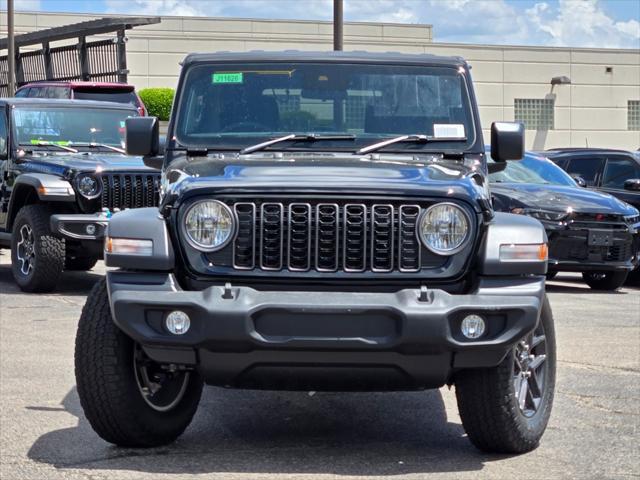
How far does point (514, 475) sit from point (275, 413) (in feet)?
5.81

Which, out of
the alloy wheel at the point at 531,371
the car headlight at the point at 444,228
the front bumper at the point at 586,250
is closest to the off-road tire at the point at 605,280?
the front bumper at the point at 586,250

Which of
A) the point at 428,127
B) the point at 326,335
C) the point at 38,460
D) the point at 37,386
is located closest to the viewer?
the point at 326,335

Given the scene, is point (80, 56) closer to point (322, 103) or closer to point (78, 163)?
point (78, 163)

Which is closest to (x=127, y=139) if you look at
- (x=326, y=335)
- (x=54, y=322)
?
(x=326, y=335)

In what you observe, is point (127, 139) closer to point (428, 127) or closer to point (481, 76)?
point (428, 127)

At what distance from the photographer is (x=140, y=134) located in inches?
282

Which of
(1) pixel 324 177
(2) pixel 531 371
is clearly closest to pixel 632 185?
(2) pixel 531 371

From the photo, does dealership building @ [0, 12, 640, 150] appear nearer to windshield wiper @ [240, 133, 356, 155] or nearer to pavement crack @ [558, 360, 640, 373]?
pavement crack @ [558, 360, 640, 373]

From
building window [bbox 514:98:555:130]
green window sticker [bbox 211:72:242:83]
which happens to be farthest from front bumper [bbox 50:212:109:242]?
building window [bbox 514:98:555:130]

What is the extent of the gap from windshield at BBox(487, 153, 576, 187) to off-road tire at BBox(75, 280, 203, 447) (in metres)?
8.91

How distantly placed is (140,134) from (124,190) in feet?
18.1

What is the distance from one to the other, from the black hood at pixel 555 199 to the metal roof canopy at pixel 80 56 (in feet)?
44.7

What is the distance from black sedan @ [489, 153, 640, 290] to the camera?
1350 centimetres

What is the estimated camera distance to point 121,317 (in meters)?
5.64
